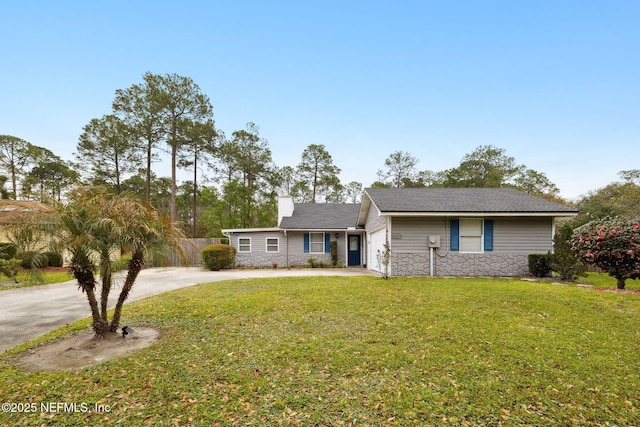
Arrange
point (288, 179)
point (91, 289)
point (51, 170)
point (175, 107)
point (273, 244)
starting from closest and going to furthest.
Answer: point (91, 289)
point (273, 244)
point (175, 107)
point (51, 170)
point (288, 179)

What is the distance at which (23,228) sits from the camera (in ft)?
11.9

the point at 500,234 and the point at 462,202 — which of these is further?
the point at 462,202

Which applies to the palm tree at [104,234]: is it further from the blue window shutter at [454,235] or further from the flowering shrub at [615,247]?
the flowering shrub at [615,247]

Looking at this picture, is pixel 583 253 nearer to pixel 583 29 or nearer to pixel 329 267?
pixel 583 29

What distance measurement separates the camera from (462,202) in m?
12.3

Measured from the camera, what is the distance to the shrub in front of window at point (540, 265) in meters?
11.0

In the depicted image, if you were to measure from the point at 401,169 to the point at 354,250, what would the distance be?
1780 centimetres

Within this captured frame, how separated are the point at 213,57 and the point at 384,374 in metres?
14.7

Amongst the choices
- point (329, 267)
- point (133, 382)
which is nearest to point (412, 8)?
point (329, 267)

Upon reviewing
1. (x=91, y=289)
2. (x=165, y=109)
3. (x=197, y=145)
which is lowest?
(x=91, y=289)

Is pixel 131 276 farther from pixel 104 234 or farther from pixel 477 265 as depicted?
pixel 477 265

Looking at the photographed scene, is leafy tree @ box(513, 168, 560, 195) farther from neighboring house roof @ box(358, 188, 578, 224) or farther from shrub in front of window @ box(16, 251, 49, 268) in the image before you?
shrub in front of window @ box(16, 251, 49, 268)

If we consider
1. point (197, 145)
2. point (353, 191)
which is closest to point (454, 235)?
point (197, 145)

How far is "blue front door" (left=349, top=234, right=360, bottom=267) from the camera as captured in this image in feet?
58.1
